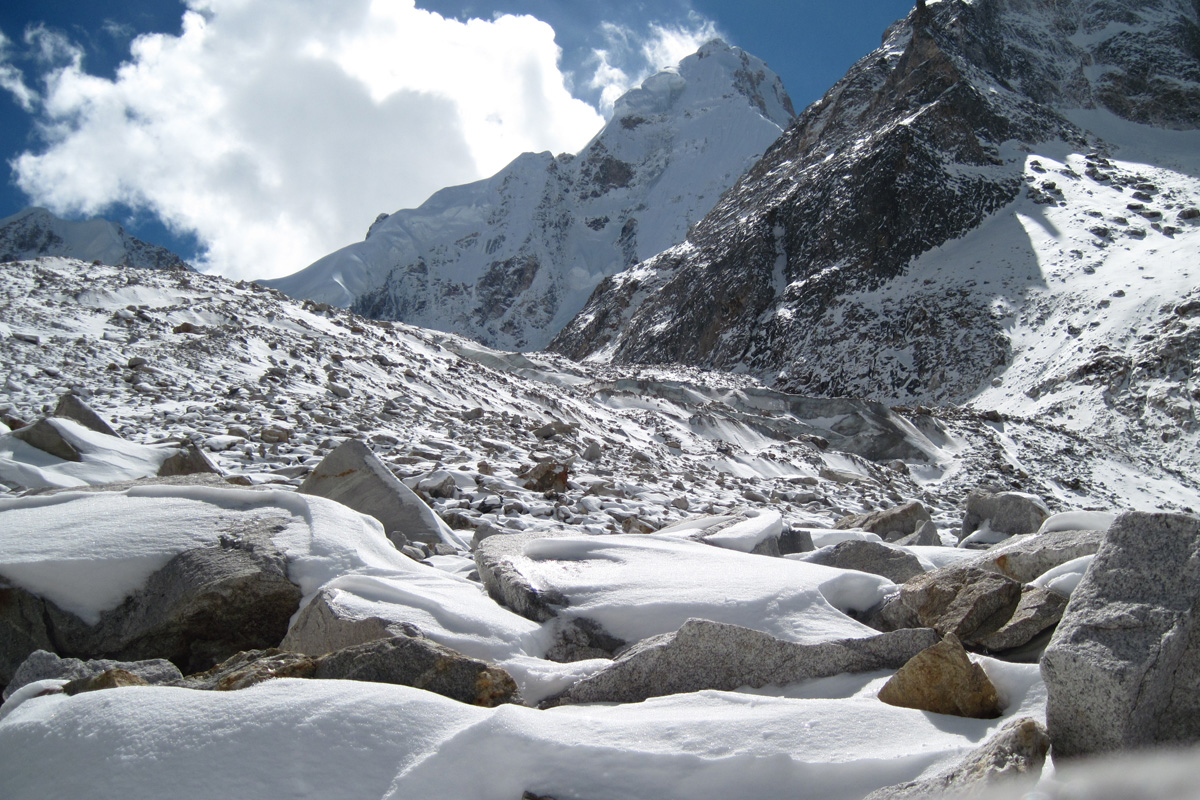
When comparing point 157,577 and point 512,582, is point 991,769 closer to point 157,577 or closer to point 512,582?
point 512,582

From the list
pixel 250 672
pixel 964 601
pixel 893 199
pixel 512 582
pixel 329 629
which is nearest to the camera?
pixel 250 672

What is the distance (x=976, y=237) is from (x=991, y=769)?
35.5 metres

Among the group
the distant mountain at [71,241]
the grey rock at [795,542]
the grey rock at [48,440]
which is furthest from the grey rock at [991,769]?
the distant mountain at [71,241]

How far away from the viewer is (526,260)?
9469 cm

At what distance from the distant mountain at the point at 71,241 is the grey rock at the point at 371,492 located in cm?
11750

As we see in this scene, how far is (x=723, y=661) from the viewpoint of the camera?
8.66 ft

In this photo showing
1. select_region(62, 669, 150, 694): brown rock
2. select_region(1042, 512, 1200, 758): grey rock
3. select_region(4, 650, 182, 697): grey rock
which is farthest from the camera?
select_region(4, 650, 182, 697): grey rock

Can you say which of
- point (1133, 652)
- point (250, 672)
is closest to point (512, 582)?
point (250, 672)

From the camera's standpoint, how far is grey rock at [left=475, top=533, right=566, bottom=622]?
3289mm

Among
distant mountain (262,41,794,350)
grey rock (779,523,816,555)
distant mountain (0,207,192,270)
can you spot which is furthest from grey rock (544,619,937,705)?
distant mountain (0,207,192,270)

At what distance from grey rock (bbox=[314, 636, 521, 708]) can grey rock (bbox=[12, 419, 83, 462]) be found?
4135mm

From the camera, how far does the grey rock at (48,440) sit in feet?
17.1

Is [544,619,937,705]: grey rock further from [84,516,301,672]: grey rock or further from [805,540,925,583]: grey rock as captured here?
[805,540,925,583]: grey rock

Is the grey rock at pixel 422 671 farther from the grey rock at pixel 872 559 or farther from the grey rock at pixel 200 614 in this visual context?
the grey rock at pixel 872 559
